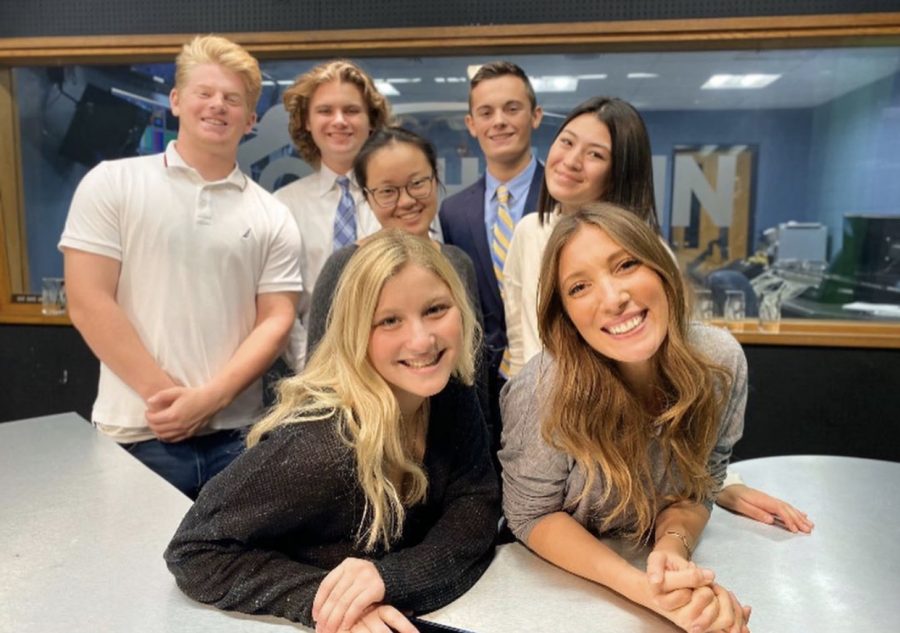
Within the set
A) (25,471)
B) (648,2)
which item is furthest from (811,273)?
(25,471)

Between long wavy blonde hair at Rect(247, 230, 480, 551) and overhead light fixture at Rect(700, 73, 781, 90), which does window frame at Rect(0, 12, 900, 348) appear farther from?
long wavy blonde hair at Rect(247, 230, 480, 551)

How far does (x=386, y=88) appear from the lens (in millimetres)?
3389

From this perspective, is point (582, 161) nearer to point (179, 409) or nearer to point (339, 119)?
point (339, 119)

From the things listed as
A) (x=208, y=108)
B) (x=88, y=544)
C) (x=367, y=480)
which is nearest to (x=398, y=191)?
(x=208, y=108)

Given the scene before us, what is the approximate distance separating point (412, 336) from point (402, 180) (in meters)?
0.73

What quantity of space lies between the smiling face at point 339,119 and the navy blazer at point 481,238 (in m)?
0.44

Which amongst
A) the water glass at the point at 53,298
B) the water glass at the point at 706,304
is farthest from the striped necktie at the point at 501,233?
the water glass at the point at 53,298

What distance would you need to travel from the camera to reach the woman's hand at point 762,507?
4.72 ft

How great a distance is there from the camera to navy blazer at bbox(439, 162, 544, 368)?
240cm

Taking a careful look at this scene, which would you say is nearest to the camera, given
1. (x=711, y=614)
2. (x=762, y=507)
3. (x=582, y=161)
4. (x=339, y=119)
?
(x=711, y=614)

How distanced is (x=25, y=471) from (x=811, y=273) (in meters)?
3.27

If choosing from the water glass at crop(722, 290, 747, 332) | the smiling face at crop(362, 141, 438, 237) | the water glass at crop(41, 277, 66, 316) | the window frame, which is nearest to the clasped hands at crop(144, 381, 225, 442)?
the smiling face at crop(362, 141, 438, 237)

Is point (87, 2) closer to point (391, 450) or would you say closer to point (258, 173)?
point (258, 173)

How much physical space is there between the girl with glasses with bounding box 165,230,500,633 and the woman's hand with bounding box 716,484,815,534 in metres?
0.57
